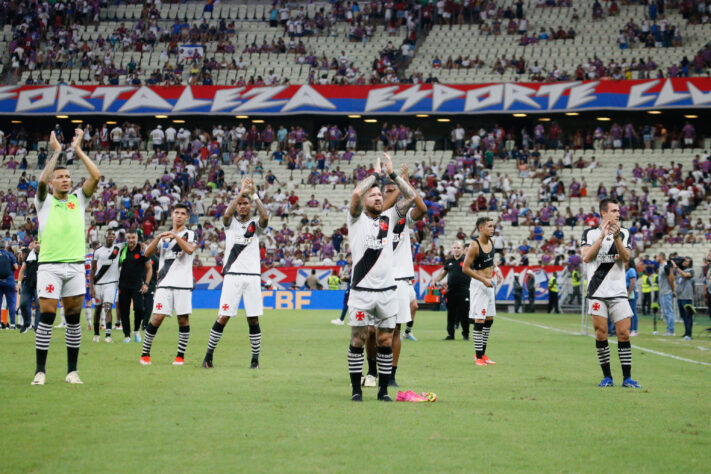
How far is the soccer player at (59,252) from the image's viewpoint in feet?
35.0

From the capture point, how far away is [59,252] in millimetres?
10727

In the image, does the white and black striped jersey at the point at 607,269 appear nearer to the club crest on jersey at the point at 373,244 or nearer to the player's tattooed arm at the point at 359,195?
the club crest on jersey at the point at 373,244

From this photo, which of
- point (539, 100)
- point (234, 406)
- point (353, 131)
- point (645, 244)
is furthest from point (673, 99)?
point (234, 406)

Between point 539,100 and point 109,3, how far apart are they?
33310 mm

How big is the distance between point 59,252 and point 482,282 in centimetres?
776

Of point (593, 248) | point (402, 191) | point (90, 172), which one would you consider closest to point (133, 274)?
point (90, 172)

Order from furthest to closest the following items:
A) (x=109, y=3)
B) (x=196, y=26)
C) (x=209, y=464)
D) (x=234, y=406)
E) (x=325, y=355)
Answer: (x=109, y=3), (x=196, y=26), (x=325, y=355), (x=234, y=406), (x=209, y=464)

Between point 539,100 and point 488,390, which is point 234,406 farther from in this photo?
point 539,100

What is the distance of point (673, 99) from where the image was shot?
47.8m

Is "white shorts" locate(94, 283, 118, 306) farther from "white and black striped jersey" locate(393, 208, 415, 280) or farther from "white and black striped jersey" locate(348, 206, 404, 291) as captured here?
"white and black striped jersey" locate(348, 206, 404, 291)

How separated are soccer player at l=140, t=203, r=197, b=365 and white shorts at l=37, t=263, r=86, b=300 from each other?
3.12 m

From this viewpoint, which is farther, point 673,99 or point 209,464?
point 673,99

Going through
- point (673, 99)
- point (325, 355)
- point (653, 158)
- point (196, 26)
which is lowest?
point (325, 355)

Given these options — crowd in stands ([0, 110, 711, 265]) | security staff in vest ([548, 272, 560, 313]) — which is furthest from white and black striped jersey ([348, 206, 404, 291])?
crowd in stands ([0, 110, 711, 265])
